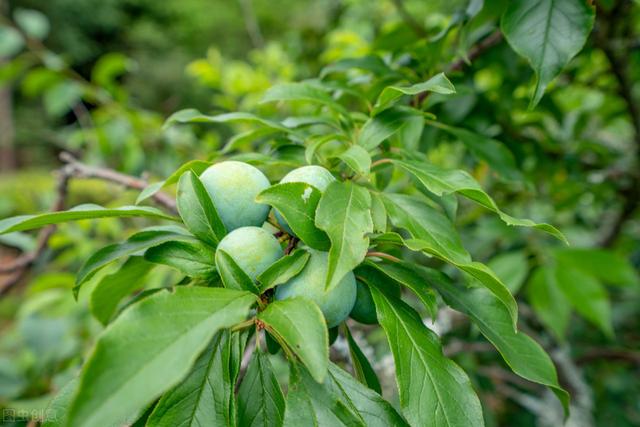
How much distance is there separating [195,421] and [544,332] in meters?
1.40

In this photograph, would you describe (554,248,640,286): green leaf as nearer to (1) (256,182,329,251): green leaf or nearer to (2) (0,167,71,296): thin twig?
(1) (256,182,329,251): green leaf

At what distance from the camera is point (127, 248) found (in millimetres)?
530

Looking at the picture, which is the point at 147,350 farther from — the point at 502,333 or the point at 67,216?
the point at 502,333

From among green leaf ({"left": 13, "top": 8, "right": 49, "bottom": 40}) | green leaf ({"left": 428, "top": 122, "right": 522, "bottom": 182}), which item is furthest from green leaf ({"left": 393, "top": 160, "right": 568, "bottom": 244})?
green leaf ({"left": 13, "top": 8, "right": 49, "bottom": 40})

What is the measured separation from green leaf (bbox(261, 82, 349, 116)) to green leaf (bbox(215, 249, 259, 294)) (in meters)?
0.27

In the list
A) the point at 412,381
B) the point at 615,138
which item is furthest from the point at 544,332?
the point at 412,381

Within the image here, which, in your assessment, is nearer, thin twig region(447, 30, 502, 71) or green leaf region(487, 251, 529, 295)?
thin twig region(447, 30, 502, 71)

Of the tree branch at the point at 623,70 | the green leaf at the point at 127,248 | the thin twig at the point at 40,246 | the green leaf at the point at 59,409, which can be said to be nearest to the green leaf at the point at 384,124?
the green leaf at the point at 127,248

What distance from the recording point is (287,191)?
476 mm

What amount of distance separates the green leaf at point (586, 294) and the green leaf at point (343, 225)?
3.08ft

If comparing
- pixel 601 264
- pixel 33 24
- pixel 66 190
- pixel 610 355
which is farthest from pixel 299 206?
pixel 33 24

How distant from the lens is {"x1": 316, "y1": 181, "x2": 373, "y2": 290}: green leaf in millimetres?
422

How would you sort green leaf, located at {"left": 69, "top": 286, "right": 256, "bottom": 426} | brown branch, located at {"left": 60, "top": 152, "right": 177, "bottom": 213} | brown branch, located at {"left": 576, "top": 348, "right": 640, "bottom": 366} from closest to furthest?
green leaf, located at {"left": 69, "top": 286, "right": 256, "bottom": 426} < brown branch, located at {"left": 60, "top": 152, "right": 177, "bottom": 213} < brown branch, located at {"left": 576, "top": 348, "right": 640, "bottom": 366}

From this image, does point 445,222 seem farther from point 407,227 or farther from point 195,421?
point 195,421
